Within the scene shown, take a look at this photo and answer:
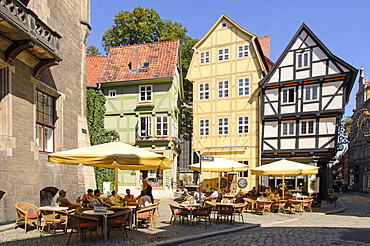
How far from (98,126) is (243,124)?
34.0 feet

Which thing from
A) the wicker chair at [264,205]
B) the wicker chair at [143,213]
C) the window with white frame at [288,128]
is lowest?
the wicker chair at [264,205]

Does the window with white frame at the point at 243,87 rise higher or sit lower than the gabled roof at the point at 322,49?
lower

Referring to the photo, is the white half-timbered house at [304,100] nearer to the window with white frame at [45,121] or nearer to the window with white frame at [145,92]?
the window with white frame at [145,92]

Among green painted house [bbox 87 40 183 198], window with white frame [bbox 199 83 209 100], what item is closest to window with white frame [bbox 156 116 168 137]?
green painted house [bbox 87 40 183 198]

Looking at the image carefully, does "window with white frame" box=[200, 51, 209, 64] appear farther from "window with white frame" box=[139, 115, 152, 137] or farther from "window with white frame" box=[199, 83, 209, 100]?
"window with white frame" box=[139, 115, 152, 137]

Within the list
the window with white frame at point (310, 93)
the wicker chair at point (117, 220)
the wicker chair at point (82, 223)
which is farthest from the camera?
the window with white frame at point (310, 93)

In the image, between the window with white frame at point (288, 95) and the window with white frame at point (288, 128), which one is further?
the window with white frame at point (288, 95)

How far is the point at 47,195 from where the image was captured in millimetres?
12883

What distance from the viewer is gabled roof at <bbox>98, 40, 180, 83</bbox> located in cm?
2447

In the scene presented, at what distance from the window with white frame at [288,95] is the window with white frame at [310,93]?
88 centimetres

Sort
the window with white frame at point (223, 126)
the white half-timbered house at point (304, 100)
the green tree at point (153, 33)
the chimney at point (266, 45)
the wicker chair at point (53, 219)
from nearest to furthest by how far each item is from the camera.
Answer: the wicker chair at point (53, 219)
the white half-timbered house at point (304, 100)
the window with white frame at point (223, 126)
the chimney at point (266, 45)
the green tree at point (153, 33)

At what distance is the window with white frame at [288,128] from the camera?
22.0 meters

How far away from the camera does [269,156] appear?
2233 cm

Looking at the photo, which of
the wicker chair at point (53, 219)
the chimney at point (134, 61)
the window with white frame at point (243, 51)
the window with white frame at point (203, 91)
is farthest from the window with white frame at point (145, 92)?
Result: the wicker chair at point (53, 219)
